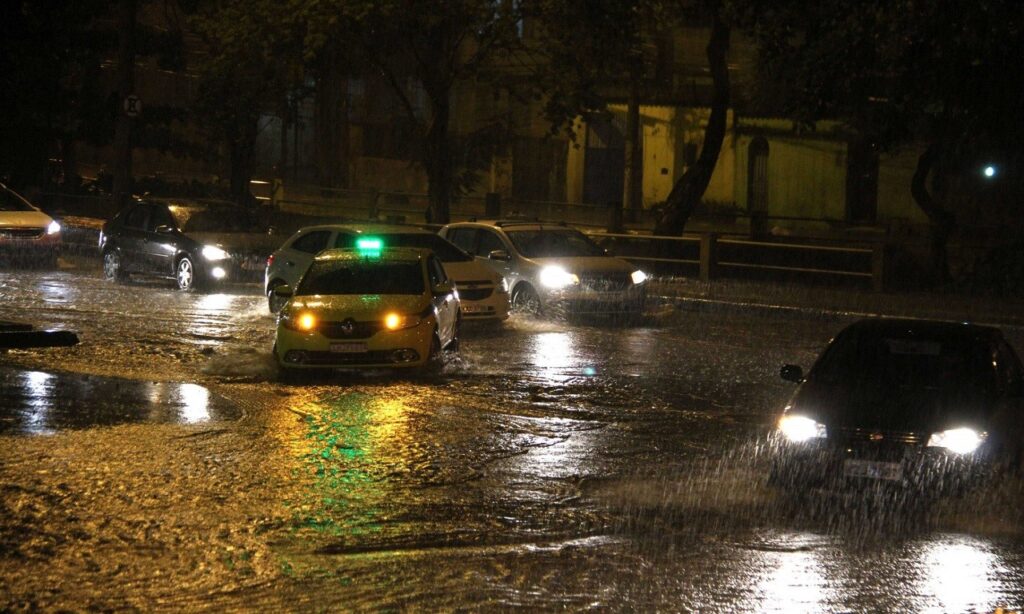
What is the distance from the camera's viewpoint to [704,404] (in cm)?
1418

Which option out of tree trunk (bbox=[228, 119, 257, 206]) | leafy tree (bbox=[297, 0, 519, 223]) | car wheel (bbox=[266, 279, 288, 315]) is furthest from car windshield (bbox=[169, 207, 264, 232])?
tree trunk (bbox=[228, 119, 257, 206])

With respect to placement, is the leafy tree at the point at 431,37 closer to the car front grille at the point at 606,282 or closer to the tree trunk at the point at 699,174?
the tree trunk at the point at 699,174

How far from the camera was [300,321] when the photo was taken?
15648 mm

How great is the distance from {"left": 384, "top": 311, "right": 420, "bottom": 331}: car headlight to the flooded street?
58 cm

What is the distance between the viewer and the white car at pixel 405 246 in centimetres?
2059

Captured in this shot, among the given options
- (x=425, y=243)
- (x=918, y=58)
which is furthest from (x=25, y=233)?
(x=918, y=58)

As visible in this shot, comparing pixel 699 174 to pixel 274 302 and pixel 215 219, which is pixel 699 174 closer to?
pixel 215 219

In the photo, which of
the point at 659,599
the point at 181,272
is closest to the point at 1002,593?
the point at 659,599

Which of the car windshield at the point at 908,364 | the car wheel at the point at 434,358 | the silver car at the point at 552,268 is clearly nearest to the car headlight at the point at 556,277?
the silver car at the point at 552,268

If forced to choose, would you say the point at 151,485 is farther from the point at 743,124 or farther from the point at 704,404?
the point at 743,124

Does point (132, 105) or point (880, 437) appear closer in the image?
point (880, 437)

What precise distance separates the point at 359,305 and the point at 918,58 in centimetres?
Answer: 1053

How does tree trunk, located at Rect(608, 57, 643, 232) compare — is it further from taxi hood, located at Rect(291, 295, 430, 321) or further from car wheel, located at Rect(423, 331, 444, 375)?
taxi hood, located at Rect(291, 295, 430, 321)

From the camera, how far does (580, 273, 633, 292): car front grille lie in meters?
22.4
